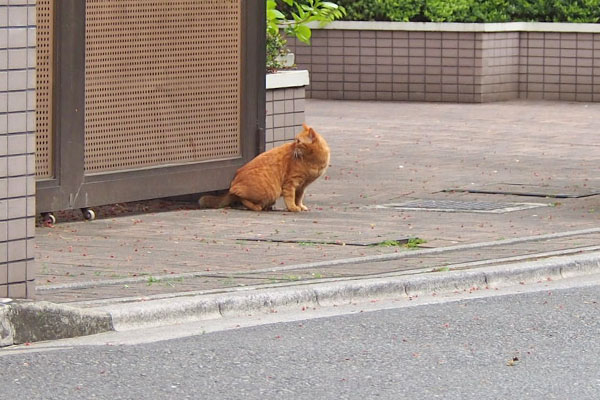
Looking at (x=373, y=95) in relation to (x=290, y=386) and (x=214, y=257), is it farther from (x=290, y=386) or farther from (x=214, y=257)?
(x=290, y=386)

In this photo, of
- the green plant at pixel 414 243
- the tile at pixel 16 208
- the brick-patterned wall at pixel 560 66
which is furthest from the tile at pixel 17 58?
the brick-patterned wall at pixel 560 66

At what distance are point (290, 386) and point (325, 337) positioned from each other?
1.05 meters

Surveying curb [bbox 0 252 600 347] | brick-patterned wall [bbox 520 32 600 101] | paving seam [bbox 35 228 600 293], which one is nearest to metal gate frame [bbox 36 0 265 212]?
paving seam [bbox 35 228 600 293]

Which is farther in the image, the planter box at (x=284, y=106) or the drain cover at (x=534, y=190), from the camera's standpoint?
the planter box at (x=284, y=106)

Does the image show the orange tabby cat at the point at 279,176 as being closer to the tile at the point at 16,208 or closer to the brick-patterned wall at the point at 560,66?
the tile at the point at 16,208

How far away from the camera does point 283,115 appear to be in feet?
46.6

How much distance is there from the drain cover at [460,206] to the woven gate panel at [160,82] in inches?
66.3

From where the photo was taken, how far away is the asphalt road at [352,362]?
6.31 meters

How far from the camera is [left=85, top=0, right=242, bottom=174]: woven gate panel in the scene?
11742mm

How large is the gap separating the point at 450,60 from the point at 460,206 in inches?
439

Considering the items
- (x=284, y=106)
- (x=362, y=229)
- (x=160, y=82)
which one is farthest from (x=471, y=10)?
(x=362, y=229)

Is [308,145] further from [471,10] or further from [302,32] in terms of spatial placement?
[471,10]

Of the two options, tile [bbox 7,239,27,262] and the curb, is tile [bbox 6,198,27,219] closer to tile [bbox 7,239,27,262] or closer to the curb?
tile [bbox 7,239,27,262]

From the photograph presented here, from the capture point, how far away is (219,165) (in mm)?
12961
